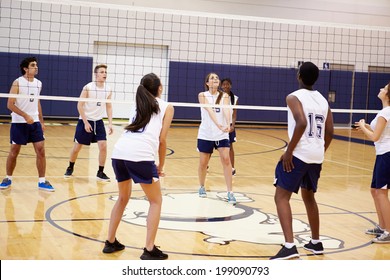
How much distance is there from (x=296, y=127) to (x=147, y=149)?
133 centimetres

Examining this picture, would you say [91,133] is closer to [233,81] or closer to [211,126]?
[211,126]

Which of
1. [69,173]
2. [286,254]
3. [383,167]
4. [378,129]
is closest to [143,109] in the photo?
[286,254]

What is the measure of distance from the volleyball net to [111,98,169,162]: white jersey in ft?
43.4

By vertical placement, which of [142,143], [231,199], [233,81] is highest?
[233,81]

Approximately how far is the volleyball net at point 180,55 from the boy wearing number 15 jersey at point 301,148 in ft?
43.0

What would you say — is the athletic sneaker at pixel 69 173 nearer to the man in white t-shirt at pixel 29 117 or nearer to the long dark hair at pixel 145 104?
the man in white t-shirt at pixel 29 117

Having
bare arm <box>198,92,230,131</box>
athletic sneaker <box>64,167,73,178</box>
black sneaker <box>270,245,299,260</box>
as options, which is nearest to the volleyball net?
athletic sneaker <box>64,167,73,178</box>

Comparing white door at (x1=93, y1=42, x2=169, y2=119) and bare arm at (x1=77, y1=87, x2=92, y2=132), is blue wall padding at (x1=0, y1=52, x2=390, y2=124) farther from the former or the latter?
bare arm at (x1=77, y1=87, x2=92, y2=132)

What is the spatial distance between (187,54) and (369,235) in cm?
1485

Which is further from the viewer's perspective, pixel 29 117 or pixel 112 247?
pixel 29 117

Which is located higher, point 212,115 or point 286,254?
point 212,115

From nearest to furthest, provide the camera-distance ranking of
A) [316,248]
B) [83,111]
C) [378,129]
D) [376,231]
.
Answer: [316,248] → [378,129] → [376,231] → [83,111]

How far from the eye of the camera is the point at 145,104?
17.1 ft

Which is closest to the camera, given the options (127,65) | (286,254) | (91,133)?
(286,254)
